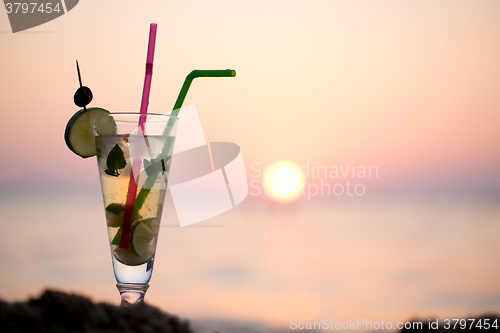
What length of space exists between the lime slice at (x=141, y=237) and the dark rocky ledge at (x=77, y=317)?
91 centimetres

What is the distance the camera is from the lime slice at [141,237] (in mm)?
2279

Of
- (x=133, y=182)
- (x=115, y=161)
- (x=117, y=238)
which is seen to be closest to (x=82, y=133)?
(x=115, y=161)

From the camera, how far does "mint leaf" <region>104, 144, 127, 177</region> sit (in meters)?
2.31

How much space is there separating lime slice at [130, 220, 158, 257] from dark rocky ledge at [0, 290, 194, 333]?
912mm

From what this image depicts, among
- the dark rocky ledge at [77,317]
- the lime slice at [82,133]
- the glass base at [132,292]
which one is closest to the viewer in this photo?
the dark rocky ledge at [77,317]

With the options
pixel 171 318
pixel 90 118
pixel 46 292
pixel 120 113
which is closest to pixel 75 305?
pixel 46 292

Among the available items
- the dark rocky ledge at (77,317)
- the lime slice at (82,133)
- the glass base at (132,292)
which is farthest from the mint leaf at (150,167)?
the dark rocky ledge at (77,317)

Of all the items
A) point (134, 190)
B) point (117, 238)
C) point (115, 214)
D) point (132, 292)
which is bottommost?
point (132, 292)

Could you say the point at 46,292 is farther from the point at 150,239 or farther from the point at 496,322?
the point at 496,322

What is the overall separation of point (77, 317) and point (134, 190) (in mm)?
1095

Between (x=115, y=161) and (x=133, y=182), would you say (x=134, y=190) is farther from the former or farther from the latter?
(x=115, y=161)

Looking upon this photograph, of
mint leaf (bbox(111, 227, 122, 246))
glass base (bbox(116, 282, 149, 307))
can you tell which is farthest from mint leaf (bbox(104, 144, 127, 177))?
glass base (bbox(116, 282, 149, 307))

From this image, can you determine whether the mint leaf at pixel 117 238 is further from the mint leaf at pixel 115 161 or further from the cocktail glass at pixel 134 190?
the mint leaf at pixel 115 161

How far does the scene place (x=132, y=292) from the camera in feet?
7.38
